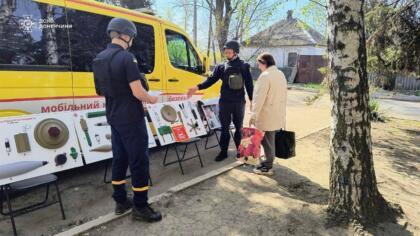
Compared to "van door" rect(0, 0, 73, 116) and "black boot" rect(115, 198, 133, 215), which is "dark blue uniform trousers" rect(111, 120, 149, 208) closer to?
"black boot" rect(115, 198, 133, 215)

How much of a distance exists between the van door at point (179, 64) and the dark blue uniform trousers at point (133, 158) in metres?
2.84

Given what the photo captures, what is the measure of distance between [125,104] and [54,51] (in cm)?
196

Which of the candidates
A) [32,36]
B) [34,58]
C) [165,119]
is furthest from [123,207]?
[32,36]

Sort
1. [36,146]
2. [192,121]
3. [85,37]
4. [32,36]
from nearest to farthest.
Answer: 1. [36,146]
2. [32,36]
3. [85,37]
4. [192,121]

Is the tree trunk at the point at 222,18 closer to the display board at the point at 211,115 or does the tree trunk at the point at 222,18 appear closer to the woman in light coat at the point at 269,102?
the display board at the point at 211,115

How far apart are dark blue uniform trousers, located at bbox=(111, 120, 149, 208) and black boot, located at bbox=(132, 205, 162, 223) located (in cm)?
5

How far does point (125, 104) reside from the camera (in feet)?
11.2

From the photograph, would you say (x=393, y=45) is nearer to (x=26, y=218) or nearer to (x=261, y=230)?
(x=261, y=230)

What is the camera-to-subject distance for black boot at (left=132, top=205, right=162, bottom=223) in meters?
3.61

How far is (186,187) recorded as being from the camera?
451 cm

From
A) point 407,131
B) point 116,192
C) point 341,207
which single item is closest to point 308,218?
point 341,207

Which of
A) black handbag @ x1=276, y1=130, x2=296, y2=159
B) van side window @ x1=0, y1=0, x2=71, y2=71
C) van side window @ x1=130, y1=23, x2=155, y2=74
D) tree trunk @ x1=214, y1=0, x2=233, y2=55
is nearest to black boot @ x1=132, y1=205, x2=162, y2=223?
black handbag @ x1=276, y1=130, x2=296, y2=159

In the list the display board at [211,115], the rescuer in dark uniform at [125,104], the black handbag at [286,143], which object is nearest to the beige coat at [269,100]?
the black handbag at [286,143]

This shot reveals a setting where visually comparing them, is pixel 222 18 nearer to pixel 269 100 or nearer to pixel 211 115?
pixel 211 115
